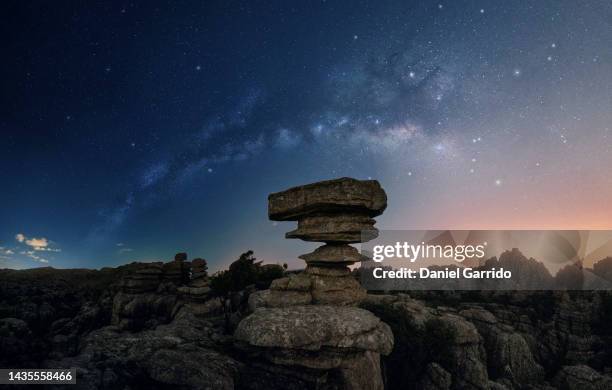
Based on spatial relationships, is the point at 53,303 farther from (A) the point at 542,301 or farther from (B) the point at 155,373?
(A) the point at 542,301

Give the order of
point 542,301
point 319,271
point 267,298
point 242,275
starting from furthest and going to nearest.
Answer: point 542,301 → point 242,275 → point 319,271 → point 267,298

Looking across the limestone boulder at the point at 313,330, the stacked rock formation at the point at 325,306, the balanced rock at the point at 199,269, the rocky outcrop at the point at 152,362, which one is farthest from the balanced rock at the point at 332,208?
the balanced rock at the point at 199,269

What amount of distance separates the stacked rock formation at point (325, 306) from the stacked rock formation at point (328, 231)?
6 centimetres

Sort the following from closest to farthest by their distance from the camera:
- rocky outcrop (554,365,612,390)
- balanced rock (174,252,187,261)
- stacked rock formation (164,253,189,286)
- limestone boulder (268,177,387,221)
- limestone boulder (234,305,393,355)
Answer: limestone boulder (234,305,393,355) < limestone boulder (268,177,387,221) < rocky outcrop (554,365,612,390) < stacked rock formation (164,253,189,286) < balanced rock (174,252,187,261)

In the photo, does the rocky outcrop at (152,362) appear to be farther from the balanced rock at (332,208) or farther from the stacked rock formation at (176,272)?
the stacked rock formation at (176,272)

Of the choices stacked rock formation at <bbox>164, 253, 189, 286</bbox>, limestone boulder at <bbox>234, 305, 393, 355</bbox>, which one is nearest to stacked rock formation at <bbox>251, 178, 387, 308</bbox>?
limestone boulder at <bbox>234, 305, 393, 355</bbox>

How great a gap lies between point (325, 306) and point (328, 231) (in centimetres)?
455

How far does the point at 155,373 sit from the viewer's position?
29.0 feet

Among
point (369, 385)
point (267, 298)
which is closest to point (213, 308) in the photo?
point (267, 298)

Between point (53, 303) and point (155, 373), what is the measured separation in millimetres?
50979

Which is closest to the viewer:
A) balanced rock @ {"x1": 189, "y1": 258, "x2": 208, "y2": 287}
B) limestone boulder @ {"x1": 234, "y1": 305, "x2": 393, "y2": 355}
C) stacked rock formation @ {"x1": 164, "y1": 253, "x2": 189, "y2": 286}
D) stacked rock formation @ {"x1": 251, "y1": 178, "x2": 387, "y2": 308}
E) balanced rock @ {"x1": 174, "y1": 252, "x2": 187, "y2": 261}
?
limestone boulder @ {"x1": 234, "y1": 305, "x2": 393, "y2": 355}

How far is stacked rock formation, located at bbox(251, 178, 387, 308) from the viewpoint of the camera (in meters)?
16.0

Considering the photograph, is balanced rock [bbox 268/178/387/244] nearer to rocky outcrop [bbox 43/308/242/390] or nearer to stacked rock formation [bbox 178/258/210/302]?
rocky outcrop [bbox 43/308/242/390]

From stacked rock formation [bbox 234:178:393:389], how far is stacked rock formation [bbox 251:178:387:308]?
6 centimetres
